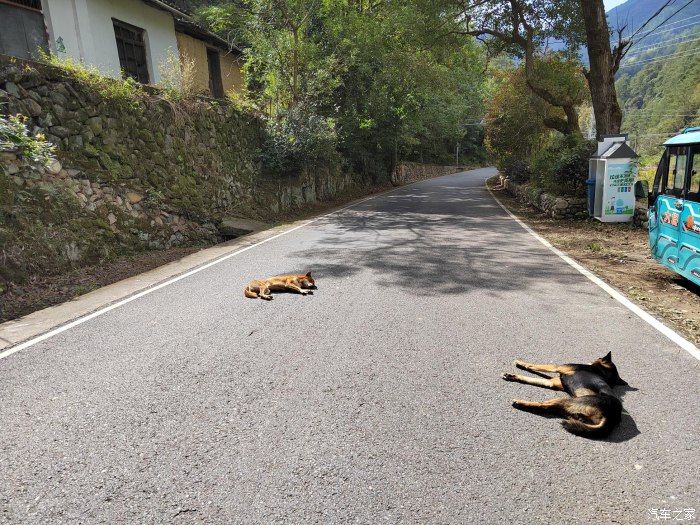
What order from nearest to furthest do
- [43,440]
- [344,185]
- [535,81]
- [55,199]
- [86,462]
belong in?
[86,462], [43,440], [55,199], [535,81], [344,185]

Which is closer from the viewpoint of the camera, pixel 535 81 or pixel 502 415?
pixel 502 415

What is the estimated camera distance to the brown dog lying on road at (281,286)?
643 centimetres

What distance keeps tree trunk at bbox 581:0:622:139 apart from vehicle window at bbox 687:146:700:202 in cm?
961

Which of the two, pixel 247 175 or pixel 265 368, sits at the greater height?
pixel 247 175

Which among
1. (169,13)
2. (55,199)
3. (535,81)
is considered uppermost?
(169,13)

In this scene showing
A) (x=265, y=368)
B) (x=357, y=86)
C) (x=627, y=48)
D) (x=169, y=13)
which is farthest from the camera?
(x=357, y=86)

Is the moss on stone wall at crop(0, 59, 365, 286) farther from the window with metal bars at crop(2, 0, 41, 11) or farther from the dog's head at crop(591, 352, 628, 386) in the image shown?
the dog's head at crop(591, 352, 628, 386)

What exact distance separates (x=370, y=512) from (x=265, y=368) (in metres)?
→ 1.94

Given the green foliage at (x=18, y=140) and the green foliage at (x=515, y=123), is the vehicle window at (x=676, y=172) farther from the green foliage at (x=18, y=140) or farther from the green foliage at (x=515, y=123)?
the green foliage at (x=515, y=123)

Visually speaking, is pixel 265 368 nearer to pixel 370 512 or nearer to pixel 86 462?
pixel 86 462

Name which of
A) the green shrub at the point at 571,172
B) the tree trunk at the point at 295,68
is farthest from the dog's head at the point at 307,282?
the tree trunk at the point at 295,68

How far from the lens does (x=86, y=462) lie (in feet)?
9.49

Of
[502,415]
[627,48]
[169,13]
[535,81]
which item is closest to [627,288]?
[502,415]

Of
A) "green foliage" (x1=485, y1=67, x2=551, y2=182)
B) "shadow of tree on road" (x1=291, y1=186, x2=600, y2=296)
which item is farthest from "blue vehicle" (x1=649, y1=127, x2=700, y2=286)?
"green foliage" (x1=485, y1=67, x2=551, y2=182)
